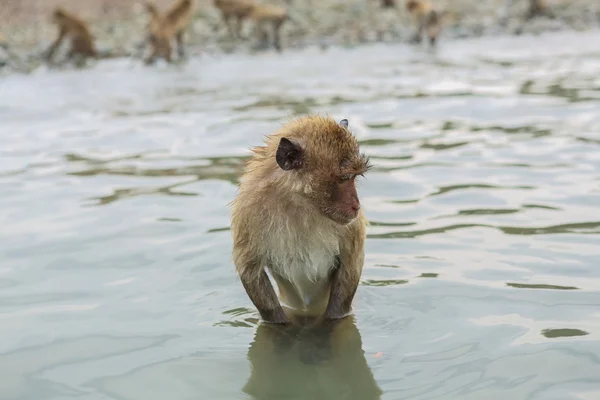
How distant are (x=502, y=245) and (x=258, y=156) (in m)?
1.82

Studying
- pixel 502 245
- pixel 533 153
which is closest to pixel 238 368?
pixel 502 245

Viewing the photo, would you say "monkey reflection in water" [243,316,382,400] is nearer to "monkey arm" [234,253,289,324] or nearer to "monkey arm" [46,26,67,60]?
"monkey arm" [234,253,289,324]

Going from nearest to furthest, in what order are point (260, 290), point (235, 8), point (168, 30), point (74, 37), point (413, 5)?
point (260, 290) < point (168, 30) < point (74, 37) < point (413, 5) < point (235, 8)

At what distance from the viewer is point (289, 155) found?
331 centimetres

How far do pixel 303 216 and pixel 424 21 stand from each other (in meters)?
18.0

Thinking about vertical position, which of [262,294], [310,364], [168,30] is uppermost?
[168,30]

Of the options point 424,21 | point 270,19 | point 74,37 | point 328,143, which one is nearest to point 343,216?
point 328,143

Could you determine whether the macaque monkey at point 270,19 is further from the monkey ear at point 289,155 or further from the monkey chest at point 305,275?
the monkey ear at point 289,155

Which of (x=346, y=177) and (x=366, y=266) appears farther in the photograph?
(x=366, y=266)

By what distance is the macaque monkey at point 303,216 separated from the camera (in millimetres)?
3303

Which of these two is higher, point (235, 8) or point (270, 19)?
point (235, 8)

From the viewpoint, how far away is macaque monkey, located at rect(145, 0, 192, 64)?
18.2 m

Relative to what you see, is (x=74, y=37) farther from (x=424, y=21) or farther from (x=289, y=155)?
(x=289, y=155)

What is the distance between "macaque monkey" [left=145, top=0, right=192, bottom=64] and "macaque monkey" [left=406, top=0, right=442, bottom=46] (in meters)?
5.59
